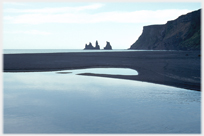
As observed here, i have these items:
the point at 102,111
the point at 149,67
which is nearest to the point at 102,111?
the point at 102,111

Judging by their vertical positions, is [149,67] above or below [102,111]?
above

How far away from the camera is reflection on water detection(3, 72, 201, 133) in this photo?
7949 millimetres

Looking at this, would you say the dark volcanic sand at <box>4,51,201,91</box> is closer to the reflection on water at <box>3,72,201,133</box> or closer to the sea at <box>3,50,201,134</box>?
the reflection on water at <box>3,72,201,133</box>

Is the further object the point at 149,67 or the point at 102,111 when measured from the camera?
the point at 149,67

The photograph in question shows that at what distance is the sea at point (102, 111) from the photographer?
7867 mm

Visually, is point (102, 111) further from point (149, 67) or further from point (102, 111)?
point (149, 67)

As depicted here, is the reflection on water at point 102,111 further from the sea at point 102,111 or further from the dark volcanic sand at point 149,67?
the dark volcanic sand at point 149,67

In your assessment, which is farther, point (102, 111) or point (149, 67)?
point (149, 67)

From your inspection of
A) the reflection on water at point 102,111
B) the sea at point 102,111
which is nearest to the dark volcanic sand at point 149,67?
the reflection on water at point 102,111

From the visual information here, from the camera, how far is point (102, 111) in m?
9.88

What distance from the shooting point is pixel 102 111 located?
9.88m

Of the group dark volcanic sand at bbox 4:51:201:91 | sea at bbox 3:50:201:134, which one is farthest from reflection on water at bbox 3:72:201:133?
dark volcanic sand at bbox 4:51:201:91

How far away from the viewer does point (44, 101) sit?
471 inches

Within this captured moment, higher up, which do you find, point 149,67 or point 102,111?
point 149,67
